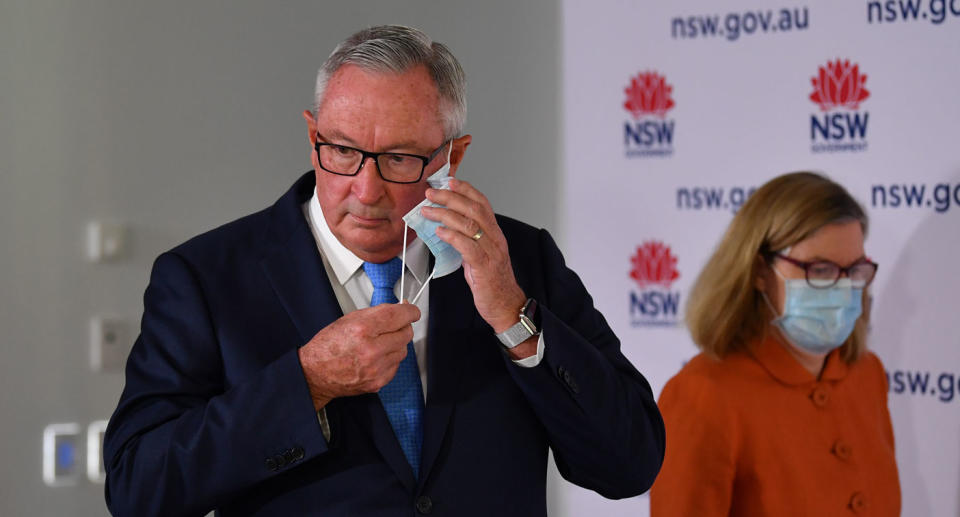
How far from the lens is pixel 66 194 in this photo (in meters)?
3.01

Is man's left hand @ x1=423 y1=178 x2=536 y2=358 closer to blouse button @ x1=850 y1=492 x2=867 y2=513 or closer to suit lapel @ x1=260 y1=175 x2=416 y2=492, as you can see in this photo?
suit lapel @ x1=260 y1=175 x2=416 y2=492

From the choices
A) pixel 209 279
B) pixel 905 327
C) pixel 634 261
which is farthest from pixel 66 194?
pixel 905 327

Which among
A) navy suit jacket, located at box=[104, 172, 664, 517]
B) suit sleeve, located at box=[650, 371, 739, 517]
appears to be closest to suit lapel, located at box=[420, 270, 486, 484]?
navy suit jacket, located at box=[104, 172, 664, 517]

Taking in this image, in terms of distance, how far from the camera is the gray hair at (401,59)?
1.79m

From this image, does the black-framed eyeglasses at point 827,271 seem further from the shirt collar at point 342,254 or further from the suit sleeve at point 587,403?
the shirt collar at point 342,254

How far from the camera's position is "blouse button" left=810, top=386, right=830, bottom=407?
2908 millimetres

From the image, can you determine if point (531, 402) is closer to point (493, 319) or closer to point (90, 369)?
point (493, 319)

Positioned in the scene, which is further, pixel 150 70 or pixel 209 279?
pixel 150 70

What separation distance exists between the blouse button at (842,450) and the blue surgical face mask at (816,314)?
0.30m

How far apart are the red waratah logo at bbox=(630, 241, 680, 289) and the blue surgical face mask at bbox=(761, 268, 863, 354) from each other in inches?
41.7

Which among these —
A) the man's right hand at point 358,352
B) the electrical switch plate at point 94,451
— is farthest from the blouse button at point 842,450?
the electrical switch plate at point 94,451

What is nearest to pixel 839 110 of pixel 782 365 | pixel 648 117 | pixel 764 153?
pixel 764 153

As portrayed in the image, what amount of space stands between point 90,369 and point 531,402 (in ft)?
5.95

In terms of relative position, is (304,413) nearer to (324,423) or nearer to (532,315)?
(324,423)
